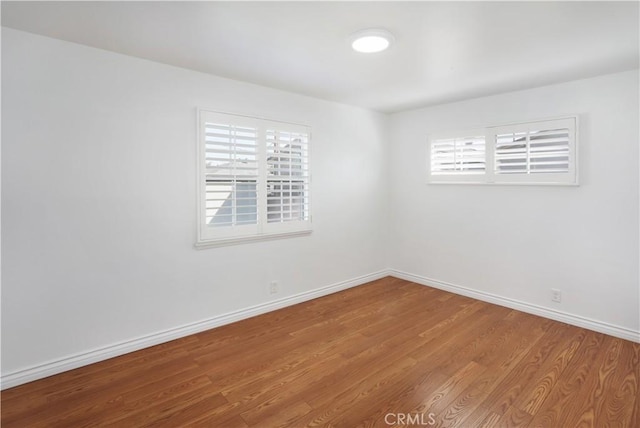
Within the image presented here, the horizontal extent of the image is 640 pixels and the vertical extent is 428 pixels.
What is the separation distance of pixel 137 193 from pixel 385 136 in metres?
3.23

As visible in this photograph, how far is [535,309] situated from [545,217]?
95cm

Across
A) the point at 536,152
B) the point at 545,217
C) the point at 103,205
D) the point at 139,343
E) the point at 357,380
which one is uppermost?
the point at 536,152

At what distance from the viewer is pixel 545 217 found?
3318mm

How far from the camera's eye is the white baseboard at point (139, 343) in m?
2.25

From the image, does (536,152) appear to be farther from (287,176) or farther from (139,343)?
(139,343)

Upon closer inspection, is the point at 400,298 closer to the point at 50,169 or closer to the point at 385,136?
the point at 385,136

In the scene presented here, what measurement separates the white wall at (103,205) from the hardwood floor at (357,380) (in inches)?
12.6

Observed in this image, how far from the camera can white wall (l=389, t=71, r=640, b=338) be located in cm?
290

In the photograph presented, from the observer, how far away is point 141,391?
218 cm

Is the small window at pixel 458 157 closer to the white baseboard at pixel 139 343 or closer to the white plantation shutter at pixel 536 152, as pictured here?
the white plantation shutter at pixel 536 152

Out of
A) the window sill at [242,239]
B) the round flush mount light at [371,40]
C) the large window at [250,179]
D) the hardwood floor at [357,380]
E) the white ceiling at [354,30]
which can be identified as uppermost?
the white ceiling at [354,30]

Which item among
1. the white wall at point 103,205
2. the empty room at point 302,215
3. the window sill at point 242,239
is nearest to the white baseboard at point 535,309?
the empty room at point 302,215

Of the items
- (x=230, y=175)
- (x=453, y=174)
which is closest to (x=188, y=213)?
(x=230, y=175)

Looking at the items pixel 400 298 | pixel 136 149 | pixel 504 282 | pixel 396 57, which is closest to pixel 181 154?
pixel 136 149
